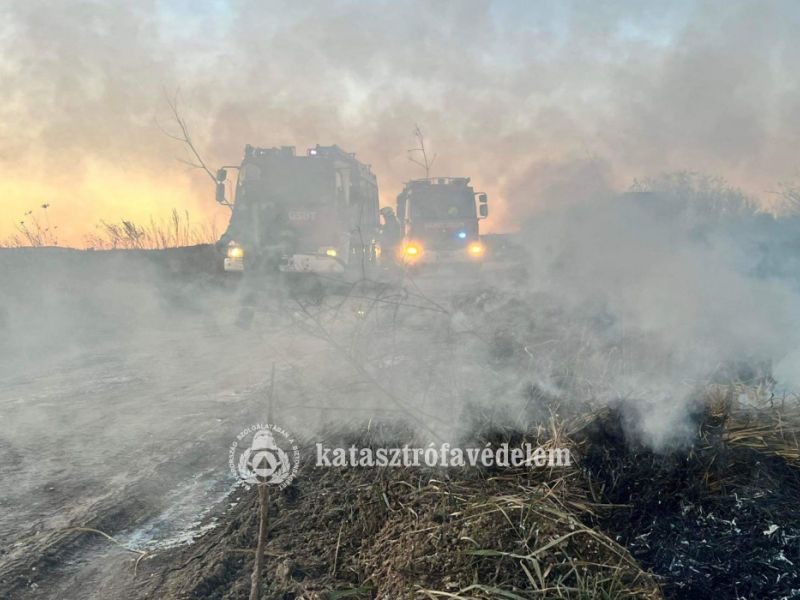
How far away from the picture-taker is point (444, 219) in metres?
14.9

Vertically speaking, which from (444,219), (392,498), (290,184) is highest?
(290,184)

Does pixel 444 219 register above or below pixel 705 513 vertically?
above

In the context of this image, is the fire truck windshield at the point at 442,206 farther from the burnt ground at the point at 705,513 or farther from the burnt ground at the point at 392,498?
the burnt ground at the point at 705,513

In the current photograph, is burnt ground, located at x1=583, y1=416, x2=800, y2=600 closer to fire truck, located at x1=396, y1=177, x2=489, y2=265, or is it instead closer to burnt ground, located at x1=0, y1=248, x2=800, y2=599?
burnt ground, located at x1=0, y1=248, x2=800, y2=599

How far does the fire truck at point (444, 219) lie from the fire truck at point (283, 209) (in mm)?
3166

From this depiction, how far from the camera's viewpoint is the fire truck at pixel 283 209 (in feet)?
38.3

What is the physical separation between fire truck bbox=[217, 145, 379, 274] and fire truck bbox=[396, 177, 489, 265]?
3.17 m

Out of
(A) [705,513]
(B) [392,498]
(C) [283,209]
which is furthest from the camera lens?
(C) [283,209]

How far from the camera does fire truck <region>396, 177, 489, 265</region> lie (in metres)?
14.6

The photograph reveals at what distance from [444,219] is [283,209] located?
4.73 m

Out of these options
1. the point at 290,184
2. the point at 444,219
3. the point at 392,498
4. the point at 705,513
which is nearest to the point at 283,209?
the point at 290,184

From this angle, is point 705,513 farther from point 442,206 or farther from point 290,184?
point 442,206

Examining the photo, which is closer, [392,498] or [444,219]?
[392,498]

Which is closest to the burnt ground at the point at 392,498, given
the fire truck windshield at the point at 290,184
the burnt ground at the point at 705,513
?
the burnt ground at the point at 705,513
